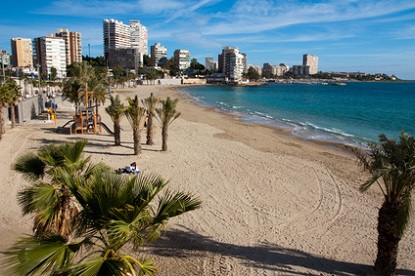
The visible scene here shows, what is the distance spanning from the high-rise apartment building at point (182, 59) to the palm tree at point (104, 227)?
7501 inches

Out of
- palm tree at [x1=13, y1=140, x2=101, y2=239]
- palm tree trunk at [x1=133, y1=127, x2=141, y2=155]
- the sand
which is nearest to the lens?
palm tree at [x1=13, y1=140, x2=101, y2=239]

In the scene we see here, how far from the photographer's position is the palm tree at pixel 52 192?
16.5ft

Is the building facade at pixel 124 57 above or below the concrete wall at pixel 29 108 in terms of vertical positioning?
above

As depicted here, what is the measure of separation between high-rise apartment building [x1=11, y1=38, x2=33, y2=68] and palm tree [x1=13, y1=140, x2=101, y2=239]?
173327 millimetres

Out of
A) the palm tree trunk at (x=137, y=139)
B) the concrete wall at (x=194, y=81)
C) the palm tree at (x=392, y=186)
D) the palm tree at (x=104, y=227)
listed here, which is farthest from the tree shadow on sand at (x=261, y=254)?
the concrete wall at (x=194, y=81)

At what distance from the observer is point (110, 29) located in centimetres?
18762

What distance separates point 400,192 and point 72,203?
5.80 m

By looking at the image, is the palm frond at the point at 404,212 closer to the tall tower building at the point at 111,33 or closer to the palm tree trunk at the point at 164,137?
the palm tree trunk at the point at 164,137

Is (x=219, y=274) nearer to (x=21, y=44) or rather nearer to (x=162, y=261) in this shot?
(x=162, y=261)

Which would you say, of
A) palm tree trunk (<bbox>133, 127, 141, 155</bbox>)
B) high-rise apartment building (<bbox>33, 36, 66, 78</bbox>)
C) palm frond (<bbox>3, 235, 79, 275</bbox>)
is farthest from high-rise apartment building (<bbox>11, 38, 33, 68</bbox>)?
palm frond (<bbox>3, 235, 79, 275</bbox>)

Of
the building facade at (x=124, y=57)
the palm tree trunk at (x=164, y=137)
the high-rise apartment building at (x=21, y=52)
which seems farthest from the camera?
the building facade at (x=124, y=57)

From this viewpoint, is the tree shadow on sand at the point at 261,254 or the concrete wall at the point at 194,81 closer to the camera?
the tree shadow on sand at the point at 261,254

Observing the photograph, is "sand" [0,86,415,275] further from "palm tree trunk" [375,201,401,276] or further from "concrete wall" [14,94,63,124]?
"concrete wall" [14,94,63,124]

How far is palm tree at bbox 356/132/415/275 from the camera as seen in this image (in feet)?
19.4
